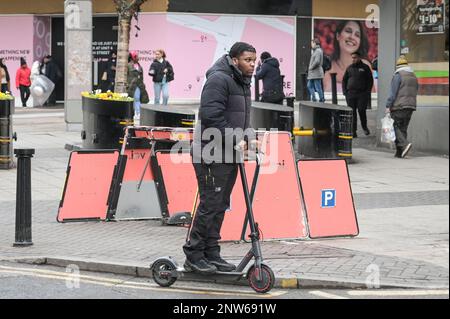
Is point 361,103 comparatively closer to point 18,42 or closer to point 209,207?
point 209,207

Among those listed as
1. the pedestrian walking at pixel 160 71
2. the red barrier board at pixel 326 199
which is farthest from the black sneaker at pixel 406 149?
the pedestrian walking at pixel 160 71

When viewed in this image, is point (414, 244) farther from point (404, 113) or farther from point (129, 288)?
point (404, 113)

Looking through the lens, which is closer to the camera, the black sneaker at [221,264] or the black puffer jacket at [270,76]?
the black sneaker at [221,264]

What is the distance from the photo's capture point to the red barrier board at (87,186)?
409 inches

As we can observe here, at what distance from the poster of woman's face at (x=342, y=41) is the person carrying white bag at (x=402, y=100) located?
16.7 meters

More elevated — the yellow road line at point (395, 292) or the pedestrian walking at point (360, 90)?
the pedestrian walking at point (360, 90)

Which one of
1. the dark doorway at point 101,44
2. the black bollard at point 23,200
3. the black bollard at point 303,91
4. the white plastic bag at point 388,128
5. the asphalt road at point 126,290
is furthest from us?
the dark doorway at point 101,44

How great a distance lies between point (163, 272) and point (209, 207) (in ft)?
2.09

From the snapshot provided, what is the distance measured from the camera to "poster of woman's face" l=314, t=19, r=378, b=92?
110 ft

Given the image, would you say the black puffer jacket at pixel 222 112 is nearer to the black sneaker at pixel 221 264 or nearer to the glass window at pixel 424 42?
the black sneaker at pixel 221 264

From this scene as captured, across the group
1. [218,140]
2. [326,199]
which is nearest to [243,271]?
[218,140]

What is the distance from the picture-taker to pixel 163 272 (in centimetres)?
746

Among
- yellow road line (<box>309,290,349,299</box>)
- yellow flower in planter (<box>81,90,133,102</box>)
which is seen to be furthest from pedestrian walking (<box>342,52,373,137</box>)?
yellow road line (<box>309,290,349,299</box>)

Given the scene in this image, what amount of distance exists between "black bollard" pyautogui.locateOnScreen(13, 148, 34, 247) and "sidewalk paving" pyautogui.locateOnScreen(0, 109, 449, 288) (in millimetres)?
129
